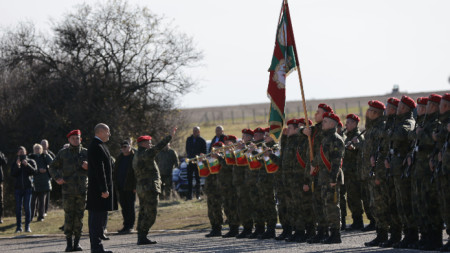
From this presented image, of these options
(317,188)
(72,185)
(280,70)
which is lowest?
(317,188)

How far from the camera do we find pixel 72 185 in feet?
51.2

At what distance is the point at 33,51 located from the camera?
1324 inches

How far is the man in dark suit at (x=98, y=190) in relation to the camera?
13.7 meters

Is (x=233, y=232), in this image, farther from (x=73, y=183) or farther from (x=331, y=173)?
(x=331, y=173)

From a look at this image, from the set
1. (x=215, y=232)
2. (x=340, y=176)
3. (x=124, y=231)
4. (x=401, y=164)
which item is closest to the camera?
(x=401, y=164)

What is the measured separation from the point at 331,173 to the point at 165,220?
914 centimetres

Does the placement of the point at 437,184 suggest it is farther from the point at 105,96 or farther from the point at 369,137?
the point at 105,96

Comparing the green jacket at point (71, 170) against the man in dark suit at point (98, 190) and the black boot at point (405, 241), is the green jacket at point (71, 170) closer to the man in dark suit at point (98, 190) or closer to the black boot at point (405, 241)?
the man in dark suit at point (98, 190)

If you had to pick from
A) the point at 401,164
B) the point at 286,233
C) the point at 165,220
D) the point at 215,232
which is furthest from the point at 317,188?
the point at 165,220

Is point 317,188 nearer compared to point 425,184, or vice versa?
point 425,184

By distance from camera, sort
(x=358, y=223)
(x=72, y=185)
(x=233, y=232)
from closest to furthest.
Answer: (x=72, y=185) → (x=358, y=223) → (x=233, y=232)

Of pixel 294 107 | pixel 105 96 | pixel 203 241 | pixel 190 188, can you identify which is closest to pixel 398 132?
pixel 203 241

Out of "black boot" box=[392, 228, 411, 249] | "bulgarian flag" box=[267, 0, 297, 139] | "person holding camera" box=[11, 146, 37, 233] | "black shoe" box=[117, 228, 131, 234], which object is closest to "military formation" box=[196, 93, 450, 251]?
"black boot" box=[392, 228, 411, 249]

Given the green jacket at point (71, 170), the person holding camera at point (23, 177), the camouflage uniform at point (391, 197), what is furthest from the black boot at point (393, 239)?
the person holding camera at point (23, 177)
